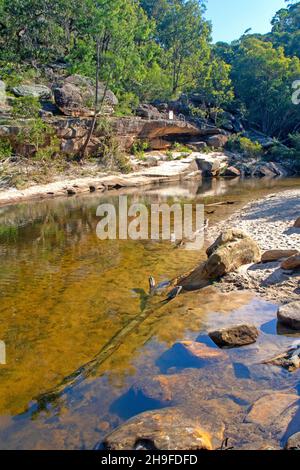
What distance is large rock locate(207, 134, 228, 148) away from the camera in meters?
40.2

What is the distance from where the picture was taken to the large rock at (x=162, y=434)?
3584mm

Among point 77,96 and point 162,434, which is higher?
point 77,96

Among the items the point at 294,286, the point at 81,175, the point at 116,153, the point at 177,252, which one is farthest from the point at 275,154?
the point at 294,286

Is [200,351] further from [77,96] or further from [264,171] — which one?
[264,171]

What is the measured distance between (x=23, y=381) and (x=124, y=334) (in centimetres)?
175

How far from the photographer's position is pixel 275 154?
133 ft

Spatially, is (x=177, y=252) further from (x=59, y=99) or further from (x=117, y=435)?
(x=59, y=99)

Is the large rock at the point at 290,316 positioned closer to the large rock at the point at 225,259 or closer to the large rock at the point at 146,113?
the large rock at the point at 225,259

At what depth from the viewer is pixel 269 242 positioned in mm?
10523

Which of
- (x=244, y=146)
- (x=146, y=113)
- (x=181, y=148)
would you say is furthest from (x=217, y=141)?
(x=146, y=113)

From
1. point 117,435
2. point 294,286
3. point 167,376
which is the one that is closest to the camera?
point 117,435

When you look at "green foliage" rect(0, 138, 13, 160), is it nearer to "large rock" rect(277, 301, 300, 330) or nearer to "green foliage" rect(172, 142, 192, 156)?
"green foliage" rect(172, 142, 192, 156)

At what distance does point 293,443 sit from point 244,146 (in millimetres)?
38905

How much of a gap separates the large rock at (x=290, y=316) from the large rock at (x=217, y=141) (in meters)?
35.6
